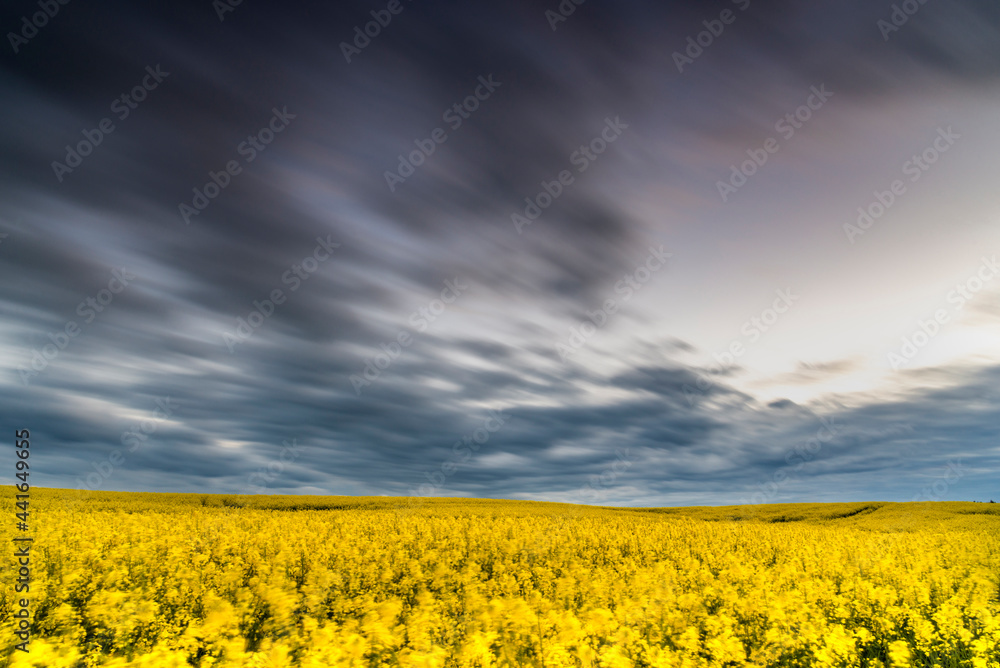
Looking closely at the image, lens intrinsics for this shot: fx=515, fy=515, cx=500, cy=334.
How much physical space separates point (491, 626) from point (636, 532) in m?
16.5

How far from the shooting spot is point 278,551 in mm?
16797

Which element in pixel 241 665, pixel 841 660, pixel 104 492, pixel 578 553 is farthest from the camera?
pixel 104 492

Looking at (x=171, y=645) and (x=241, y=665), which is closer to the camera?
(x=241, y=665)

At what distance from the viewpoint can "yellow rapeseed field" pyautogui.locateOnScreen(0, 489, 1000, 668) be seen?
817 centimetres

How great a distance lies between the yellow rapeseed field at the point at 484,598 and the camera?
817 centimetres

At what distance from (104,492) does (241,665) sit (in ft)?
156

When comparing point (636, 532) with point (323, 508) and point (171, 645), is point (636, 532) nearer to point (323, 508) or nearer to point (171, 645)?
point (171, 645)

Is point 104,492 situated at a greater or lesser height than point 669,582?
greater

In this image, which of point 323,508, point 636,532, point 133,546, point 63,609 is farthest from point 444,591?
point 323,508

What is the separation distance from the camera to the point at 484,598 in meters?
12.0

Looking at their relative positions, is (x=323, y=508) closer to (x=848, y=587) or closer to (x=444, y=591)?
(x=444, y=591)

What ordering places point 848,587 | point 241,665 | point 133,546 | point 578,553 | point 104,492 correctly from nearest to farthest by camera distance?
point 241,665 → point 848,587 → point 133,546 → point 578,553 → point 104,492

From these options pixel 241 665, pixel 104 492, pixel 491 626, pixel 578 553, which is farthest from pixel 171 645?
pixel 104 492

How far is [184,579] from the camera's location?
12828mm
